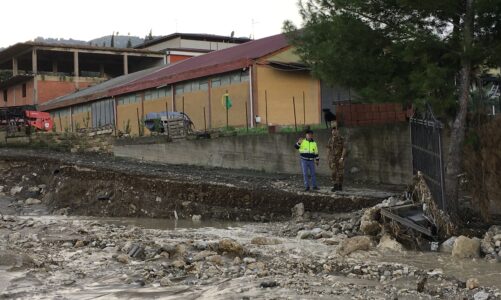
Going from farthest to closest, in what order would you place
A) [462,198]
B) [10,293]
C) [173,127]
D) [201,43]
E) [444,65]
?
[201,43] < [173,127] < [462,198] < [444,65] < [10,293]

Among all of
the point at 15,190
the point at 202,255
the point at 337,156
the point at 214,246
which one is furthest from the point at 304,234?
the point at 15,190

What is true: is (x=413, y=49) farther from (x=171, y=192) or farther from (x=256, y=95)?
(x=256, y=95)

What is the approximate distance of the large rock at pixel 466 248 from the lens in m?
8.54

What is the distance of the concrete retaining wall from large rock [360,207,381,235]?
4951mm

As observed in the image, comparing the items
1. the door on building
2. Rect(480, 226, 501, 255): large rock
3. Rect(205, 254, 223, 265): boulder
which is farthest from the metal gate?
the door on building

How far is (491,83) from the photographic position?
1232 cm

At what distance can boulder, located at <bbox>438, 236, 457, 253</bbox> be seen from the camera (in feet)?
29.2

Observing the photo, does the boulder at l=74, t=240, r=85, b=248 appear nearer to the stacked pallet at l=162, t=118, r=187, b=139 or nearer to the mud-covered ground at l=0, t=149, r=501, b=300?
the mud-covered ground at l=0, t=149, r=501, b=300

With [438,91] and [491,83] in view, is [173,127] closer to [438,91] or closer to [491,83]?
[491,83]

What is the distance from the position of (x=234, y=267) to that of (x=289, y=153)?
398 inches

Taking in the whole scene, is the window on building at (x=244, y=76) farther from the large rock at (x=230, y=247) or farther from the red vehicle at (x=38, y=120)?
the large rock at (x=230, y=247)

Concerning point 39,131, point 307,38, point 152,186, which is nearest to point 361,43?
point 307,38

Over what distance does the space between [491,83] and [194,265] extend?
8013mm

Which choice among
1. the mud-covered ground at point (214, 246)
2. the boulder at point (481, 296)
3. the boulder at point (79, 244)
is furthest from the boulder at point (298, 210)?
the boulder at point (481, 296)
